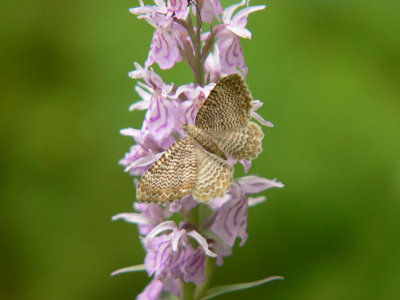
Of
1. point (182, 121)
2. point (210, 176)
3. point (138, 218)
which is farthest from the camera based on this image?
point (138, 218)

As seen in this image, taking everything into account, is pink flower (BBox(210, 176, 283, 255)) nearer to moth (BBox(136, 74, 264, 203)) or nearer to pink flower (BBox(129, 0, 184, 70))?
moth (BBox(136, 74, 264, 203))

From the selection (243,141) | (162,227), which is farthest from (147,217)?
(243,141)

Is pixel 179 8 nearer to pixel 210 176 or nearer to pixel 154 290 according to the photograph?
pixel 210 176
